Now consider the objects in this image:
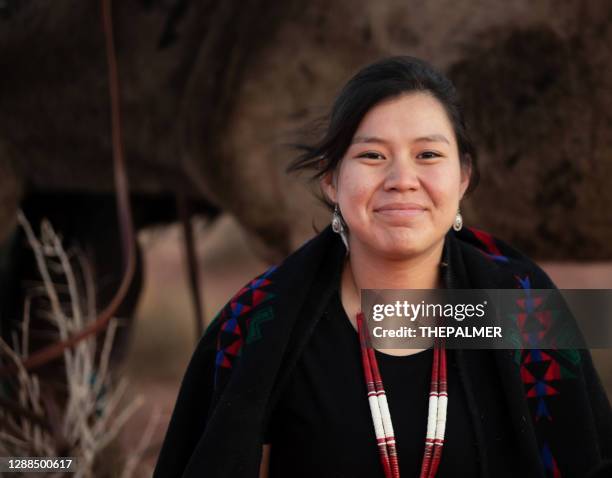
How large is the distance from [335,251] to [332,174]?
0.10 metres

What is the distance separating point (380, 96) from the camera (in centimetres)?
102

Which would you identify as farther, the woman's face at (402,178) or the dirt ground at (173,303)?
the dirt ground at (173,303)

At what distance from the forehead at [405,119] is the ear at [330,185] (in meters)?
0.09

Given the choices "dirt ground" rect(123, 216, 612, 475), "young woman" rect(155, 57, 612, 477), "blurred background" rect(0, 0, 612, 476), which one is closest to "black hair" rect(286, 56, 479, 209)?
"young woman" rect(155, 57, 612, 477)

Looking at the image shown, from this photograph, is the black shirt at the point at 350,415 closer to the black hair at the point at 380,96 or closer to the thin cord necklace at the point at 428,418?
the thin cord necklace at the point at 428,418

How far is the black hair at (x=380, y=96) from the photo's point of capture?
1022 mm

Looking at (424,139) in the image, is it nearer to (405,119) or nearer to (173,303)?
(405,119)

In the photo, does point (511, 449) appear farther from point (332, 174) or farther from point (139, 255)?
point (139, 255)

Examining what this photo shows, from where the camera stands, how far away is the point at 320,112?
1815 mm

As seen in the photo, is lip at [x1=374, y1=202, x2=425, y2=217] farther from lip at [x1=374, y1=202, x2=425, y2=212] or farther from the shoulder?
the shoulder

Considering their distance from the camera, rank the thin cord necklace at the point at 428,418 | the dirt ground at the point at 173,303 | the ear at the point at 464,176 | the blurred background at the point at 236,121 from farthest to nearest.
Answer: the dirt ground at the point at 173,303 → the blurred background at the point at 236,121 → the ear at the point at 464,176 → the thin cord necklace at the point at 428,418

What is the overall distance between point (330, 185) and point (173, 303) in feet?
14.9

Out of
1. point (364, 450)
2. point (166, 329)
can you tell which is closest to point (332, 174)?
point (364, 450)

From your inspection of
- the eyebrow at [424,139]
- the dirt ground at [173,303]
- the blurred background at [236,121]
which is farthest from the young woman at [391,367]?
the dirt ground at [173,303]
